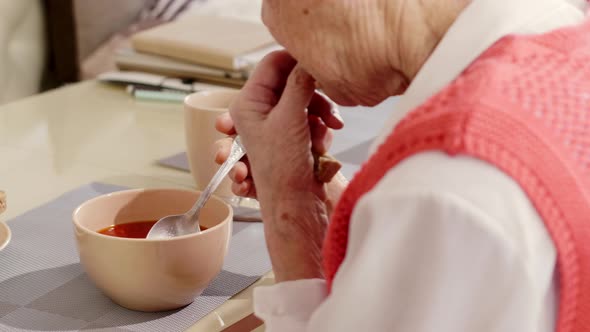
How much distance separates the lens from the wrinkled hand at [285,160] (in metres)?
0.88

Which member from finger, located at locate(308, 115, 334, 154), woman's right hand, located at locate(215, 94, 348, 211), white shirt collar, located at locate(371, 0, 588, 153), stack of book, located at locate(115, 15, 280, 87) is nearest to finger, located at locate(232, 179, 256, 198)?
woman's right hand, located at locate(215, 94, 348, 211)

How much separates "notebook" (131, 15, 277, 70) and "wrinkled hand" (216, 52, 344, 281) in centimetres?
77

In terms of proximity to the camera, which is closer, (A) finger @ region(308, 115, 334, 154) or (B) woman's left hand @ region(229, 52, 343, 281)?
(B) woman's left hand @ region(229, 52, 343, 281)

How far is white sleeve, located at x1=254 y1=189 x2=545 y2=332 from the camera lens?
21.1 inches

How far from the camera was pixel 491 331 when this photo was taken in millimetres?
559

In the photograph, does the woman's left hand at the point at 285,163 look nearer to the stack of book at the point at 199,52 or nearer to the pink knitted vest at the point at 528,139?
the pink knitted vest at the point at 528,139

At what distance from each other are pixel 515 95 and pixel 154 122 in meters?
1.06

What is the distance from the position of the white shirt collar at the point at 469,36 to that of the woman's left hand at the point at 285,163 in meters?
0.24

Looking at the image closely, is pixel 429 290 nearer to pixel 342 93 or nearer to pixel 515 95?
pixel 515 95

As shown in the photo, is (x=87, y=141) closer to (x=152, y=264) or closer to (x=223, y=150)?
(x=223, y=150)

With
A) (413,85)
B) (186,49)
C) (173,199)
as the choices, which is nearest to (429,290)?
(413,85)

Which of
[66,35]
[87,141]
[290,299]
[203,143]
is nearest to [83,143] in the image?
[87,141]

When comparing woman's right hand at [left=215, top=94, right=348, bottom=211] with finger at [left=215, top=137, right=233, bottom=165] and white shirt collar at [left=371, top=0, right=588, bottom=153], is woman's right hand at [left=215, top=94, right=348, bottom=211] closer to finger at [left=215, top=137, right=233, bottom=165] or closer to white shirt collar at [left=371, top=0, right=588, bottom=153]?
finger at [left=215, top=137, right=233, bottom=165]

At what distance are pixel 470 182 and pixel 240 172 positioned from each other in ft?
1.76
